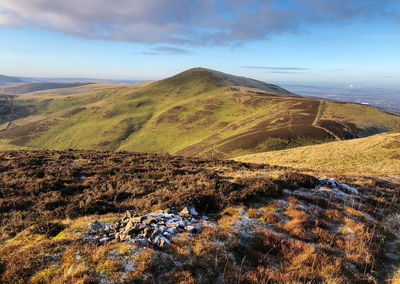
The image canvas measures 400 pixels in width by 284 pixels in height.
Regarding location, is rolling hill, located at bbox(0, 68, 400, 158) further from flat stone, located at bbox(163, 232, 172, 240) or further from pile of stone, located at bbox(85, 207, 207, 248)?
flat stone, located at bbox(163, 232, 172, 240)

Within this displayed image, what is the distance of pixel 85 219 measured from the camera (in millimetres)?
7918

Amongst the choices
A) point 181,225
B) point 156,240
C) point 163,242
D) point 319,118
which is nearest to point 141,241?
point 156,240

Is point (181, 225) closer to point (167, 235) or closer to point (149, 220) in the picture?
point (167, 235)

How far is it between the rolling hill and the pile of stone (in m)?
50.0

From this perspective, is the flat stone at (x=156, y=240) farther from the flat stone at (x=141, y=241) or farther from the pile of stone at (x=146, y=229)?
the flat stone at (x=141, y=241)

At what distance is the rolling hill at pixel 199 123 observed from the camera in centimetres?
6306

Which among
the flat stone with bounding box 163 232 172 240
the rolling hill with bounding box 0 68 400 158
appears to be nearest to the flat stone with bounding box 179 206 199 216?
the flat stone with bounding box 163 232 172 240

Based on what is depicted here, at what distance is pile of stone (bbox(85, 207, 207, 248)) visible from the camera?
6175 millimetres

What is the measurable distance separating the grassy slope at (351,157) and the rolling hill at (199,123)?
1791 centimetres

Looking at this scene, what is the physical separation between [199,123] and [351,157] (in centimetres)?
7410

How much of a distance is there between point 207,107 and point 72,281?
4539 inches

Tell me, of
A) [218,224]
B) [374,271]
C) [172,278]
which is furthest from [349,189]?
[172,278]

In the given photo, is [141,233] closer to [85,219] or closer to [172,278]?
[172,278]

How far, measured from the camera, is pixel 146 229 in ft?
21.3
